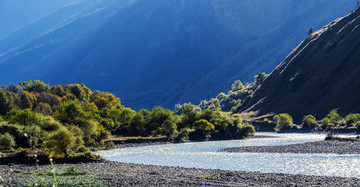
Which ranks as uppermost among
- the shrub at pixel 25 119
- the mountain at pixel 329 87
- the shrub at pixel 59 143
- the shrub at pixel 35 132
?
the mountain at pixel 329 87

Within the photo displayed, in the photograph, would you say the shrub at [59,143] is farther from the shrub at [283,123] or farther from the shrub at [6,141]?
the shrub at [283,123]

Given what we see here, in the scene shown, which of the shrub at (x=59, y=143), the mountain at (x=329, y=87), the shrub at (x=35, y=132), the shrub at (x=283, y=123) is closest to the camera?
the shrub at (x=59, y=143)

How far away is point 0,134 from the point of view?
67875mm

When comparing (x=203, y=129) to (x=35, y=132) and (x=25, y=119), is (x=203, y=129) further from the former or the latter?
(x=35, y=132)

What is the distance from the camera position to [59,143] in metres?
56.1

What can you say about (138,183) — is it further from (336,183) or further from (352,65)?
(352,65)

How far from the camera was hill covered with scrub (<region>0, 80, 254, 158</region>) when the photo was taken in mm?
65625

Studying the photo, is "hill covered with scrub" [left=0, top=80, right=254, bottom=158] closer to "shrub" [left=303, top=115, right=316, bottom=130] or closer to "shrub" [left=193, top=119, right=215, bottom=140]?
"shrub" [left=193, top=119, right=215, bottom=140]

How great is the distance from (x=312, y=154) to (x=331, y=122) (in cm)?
8741

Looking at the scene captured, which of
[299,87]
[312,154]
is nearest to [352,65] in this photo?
[299,87]

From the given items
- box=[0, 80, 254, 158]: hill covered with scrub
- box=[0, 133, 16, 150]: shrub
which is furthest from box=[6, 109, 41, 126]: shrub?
box=[0, 133, 16, 150]: shrub

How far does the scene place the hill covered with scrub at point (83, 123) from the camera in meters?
65.6

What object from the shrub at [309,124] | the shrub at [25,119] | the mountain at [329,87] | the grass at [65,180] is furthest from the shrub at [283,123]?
the grass at [65,180]

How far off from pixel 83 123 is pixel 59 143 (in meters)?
31.7
